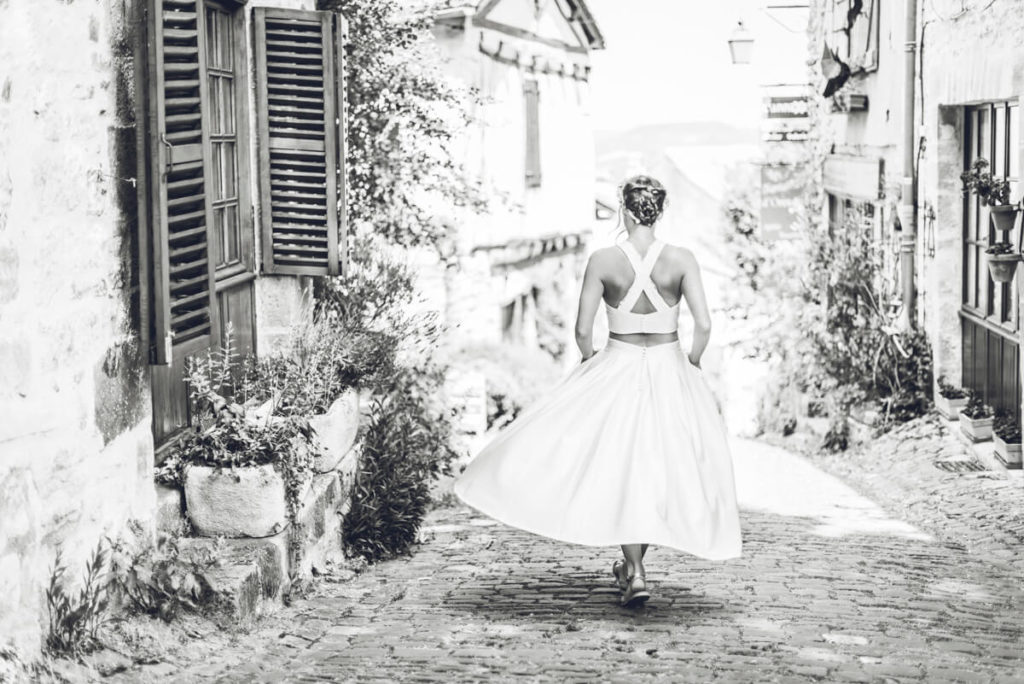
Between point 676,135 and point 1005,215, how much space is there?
118ft

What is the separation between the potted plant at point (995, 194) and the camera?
783 centimetres

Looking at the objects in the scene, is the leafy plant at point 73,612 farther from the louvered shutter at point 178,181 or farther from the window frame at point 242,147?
the window frame at point 242,147

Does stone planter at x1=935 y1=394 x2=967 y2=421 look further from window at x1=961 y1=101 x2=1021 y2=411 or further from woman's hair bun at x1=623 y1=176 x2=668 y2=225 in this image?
woman's hair bun at x1=623 y1=176 x2=668 y2=225

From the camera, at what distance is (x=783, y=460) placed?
12.1m

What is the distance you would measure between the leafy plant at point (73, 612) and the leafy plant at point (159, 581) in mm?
220

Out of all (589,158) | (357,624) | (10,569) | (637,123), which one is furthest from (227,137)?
(637,123)

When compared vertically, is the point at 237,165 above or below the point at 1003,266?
above

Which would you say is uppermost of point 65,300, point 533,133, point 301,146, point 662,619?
point 533,133

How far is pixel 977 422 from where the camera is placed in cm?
902

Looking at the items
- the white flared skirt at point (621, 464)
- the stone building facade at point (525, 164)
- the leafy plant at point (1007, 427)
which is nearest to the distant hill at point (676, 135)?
the stone building facade at point (525, 164)

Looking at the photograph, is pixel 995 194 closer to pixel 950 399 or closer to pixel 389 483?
pixel 950 399

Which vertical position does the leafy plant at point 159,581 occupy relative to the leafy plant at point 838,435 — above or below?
above

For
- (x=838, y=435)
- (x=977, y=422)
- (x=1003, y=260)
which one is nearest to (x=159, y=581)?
(x=1003, y=260)

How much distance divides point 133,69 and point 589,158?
16.9m
